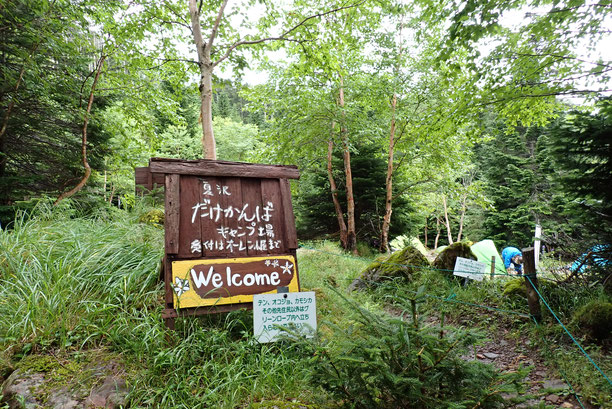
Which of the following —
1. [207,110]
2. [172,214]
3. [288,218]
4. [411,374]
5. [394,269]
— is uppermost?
[207,110]

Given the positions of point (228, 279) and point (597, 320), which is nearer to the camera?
point (228, 279)

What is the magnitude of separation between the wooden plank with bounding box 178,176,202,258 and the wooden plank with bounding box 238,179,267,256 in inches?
17.9

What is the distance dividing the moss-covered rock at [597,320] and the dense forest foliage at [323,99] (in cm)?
87

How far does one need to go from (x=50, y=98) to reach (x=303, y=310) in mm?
7002

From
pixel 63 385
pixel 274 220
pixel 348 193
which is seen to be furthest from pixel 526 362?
pixel 348 193

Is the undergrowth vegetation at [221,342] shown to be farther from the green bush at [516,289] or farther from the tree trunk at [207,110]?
the tree trunk at [207,110]

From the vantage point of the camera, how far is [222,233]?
3.31 metres

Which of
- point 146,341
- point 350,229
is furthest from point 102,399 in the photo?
point 350,229

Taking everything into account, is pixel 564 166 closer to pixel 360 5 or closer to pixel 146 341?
pixel 360 5

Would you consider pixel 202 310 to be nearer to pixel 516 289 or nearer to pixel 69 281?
pixel 69 281

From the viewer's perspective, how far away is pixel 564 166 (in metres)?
3.93

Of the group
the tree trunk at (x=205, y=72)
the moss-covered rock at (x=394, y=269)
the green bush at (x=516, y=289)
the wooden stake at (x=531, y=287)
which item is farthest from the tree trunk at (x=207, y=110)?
the green bush at (x=516, y=289)

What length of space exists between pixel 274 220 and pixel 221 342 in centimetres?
136

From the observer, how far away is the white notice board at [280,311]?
283cm
